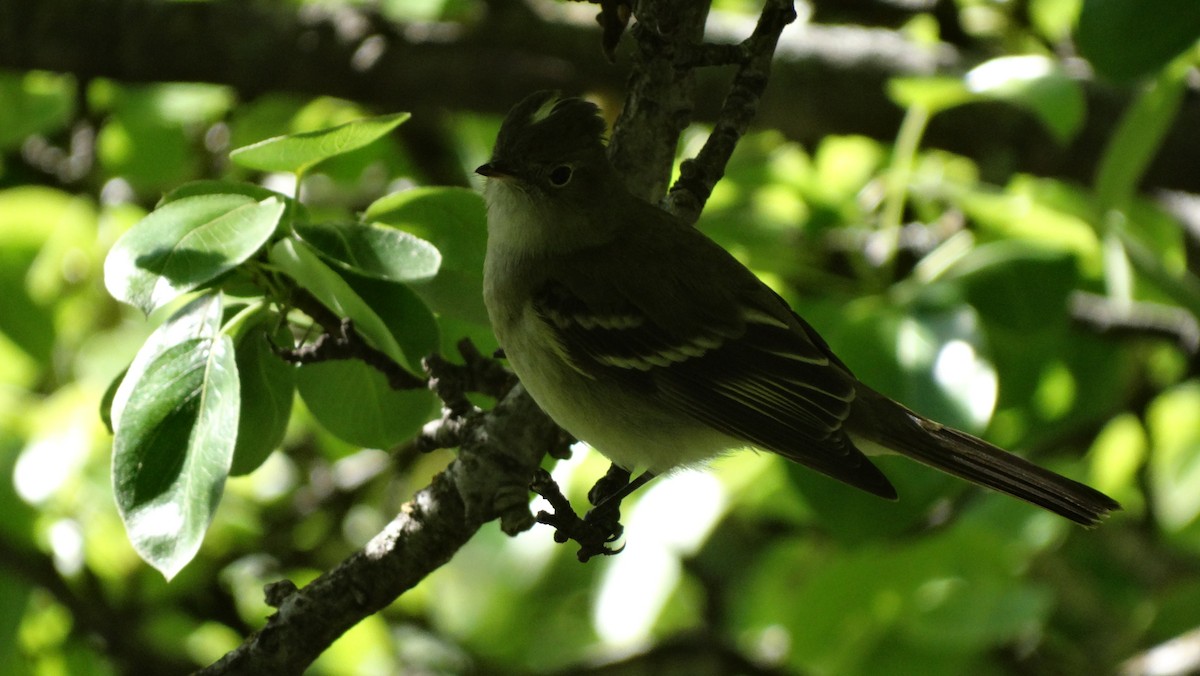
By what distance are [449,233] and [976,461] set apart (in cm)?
131

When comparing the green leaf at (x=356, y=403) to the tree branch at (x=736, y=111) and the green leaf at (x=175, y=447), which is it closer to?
the green leaf at (x=175, y=447)

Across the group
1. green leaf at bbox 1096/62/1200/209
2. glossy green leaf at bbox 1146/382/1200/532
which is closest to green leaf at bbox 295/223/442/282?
green leaf at bbox 1096/62/1200/209

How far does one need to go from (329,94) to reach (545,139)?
1538 millimetres

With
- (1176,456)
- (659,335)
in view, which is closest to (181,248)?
(659,335)

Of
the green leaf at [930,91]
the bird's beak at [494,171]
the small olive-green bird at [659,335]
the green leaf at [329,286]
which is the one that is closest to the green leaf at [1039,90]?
the green leaf at [930,91]

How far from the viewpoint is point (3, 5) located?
13.0 feet

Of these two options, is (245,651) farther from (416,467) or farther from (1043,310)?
(416,467)

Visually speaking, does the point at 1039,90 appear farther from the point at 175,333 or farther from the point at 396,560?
the point at 175,333

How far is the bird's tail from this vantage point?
102 inches

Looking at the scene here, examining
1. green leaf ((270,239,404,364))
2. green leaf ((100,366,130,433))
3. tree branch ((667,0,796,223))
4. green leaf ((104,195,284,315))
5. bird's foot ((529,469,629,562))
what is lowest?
green leaf ((100,366,130,433))

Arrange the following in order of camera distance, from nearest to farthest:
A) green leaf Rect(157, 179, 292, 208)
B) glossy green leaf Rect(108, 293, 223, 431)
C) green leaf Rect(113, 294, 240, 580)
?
green leaf Rect(113, 294, 240, 580) < glossy green leaf Rect(108, 293, 223, 431) < green leaf Rect(157, 179, 292, 208)

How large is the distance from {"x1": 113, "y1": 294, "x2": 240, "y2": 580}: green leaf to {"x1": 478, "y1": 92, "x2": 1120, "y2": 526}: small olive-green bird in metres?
0.89

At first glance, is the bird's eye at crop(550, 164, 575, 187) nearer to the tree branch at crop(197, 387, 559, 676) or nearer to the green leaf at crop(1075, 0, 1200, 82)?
the tree branch at crop(197, 387, 559, 676)

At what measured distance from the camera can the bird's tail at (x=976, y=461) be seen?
260 centimetres
